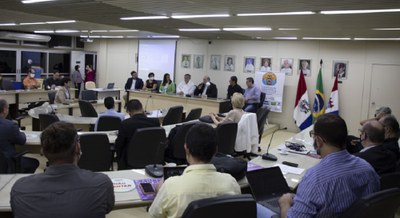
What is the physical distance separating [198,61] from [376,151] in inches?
342

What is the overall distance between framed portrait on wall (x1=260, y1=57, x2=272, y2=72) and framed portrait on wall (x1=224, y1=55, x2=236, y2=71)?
0.92m

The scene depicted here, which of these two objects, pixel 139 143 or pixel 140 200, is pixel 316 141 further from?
pixel 139 143

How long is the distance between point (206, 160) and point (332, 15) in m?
3.91

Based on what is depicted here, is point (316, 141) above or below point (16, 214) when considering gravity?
above

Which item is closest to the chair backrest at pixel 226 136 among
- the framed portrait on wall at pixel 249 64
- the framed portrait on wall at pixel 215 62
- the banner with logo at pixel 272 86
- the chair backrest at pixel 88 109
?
the chair backrest at pixel 88 109

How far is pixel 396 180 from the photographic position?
2.56 meters

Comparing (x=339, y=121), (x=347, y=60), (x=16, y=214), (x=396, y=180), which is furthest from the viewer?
(x=347, y=60)

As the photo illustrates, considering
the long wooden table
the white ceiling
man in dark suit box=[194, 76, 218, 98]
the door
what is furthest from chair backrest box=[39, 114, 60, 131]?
the door

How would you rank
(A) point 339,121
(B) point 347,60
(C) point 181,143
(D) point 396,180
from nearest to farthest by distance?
(A) point 339,121 < (D) point 396,180 < (C) point 181,143 < (B) point 347,60

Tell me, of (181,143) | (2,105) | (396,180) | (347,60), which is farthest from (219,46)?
(396,180)

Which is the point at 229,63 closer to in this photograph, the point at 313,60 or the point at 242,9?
the point at 313,60

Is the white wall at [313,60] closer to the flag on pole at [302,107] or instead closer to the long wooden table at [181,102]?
the flag on pole at [302,107]

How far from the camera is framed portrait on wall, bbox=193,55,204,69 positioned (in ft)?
36.7

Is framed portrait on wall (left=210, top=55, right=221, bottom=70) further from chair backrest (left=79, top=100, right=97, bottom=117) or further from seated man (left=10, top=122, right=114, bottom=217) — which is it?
seated man (left=10, top=122, right=114, bottom=217)
